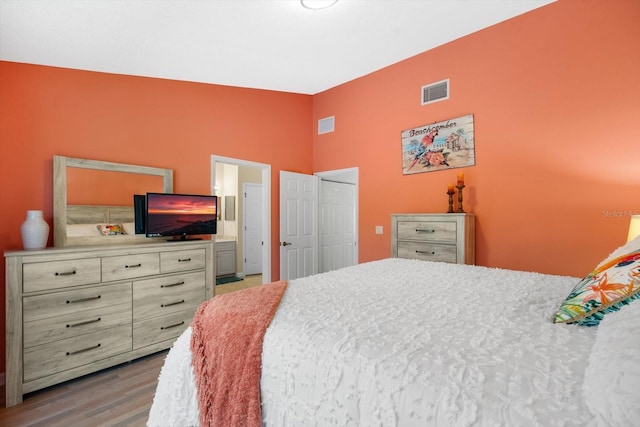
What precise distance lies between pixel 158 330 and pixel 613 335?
3.05 m

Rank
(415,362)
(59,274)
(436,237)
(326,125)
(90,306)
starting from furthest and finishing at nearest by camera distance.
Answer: (326,125), (436,237), (90,306), (59,274), (415,362)

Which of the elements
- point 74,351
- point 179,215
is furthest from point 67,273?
point 179,215

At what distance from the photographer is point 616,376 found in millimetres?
552

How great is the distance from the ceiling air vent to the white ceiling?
16.9 inches

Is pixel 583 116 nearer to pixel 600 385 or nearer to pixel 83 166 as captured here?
pixel 600 385

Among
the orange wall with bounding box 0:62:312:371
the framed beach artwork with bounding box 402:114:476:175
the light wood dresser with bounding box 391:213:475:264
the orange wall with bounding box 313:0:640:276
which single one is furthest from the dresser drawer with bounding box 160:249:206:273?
the framed beach artwork with bounding box 402:114:476:175

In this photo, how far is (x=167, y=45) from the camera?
2.63 m

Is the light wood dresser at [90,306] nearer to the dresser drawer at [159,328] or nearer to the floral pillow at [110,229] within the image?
the dresser drawer at [159,328]

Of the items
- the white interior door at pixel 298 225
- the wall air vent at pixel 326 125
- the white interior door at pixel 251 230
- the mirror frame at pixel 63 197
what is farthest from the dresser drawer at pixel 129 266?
the white interior door at pixel 251 230

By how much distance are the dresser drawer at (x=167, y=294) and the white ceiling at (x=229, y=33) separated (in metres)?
1.96

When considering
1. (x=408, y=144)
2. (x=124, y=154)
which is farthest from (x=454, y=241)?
(x=124, y=154)

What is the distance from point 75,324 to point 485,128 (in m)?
4.07

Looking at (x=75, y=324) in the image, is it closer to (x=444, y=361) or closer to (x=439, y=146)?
(x=444, y=361)

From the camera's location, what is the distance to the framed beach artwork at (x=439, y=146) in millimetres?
3291
